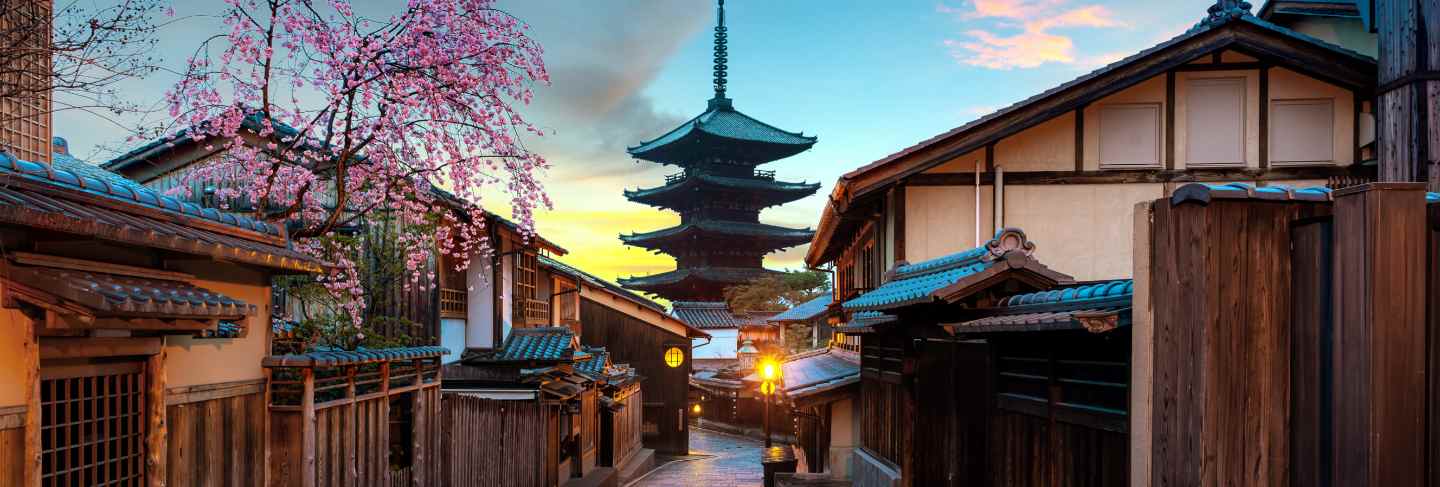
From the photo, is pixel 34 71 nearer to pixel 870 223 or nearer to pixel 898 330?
pixel 898 330

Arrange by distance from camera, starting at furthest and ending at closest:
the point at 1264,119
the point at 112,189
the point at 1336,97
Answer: the point at 1264,119, the point at 1336,97, the point at 112,189

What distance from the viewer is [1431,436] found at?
4230 millimetres

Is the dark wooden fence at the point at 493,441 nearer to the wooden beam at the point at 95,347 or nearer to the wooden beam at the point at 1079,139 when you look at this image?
the wooden beam at the point at 95,347

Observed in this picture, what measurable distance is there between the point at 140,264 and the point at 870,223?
1214 centimetres

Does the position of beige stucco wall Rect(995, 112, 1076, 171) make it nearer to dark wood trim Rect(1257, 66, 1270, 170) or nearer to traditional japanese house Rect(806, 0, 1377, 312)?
traditional japanese house Rect(806, 0, 1377, 312)

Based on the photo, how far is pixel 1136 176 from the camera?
12297mm

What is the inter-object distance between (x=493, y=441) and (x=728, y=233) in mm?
33991

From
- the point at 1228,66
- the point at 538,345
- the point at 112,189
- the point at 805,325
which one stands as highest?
the point at 1228,66

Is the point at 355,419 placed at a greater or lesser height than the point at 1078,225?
lesser

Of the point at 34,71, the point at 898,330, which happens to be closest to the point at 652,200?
the point at 898,330

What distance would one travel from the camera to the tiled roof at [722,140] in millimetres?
48156

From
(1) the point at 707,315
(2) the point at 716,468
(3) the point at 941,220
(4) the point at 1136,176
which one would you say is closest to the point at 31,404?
(3) the point at 941,220

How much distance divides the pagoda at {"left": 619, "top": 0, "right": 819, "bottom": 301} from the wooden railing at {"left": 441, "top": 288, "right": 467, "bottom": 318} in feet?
95.8

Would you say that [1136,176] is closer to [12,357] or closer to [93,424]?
[93,424]
